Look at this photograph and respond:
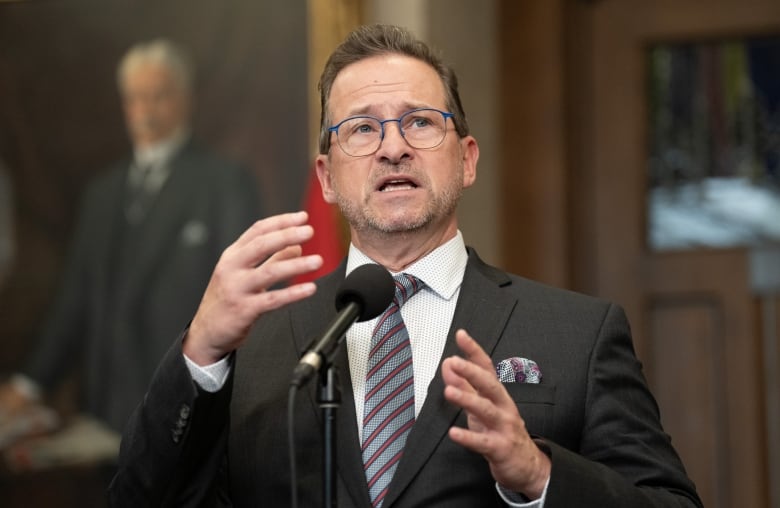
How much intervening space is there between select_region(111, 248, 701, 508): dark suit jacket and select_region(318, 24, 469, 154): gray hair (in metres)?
0.40

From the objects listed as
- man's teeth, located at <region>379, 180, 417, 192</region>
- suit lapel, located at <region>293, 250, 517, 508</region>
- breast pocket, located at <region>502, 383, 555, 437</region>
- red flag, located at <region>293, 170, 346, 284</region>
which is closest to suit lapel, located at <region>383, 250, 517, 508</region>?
suit lapel, located at <region>293, 250, 517, 508</region>

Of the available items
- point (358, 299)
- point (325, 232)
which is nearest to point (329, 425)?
point (358, 299)

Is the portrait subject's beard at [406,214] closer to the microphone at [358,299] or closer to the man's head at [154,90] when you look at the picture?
the microphone at [358,299]

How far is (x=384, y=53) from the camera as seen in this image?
261 centimetres

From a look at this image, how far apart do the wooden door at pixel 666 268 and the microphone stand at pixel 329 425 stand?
2899mm

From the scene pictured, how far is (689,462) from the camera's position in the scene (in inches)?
178

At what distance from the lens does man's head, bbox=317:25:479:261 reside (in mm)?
2467

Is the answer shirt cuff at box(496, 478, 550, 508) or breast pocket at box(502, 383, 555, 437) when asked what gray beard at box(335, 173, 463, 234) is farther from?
shirt cuff at box(496, 478, 550, 508)

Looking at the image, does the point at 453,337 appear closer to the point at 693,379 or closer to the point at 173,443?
the point at 173,443

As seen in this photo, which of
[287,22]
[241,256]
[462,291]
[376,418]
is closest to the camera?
[241,256]

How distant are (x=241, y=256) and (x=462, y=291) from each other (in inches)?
22.3

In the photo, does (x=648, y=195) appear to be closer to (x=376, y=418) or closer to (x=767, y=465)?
(x=767, y=465)

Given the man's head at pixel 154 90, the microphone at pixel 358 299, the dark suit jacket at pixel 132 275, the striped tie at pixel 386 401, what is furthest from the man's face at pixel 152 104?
the microphone at pixel 358 299

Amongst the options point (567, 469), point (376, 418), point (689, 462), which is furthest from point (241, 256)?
point (689, 462)
